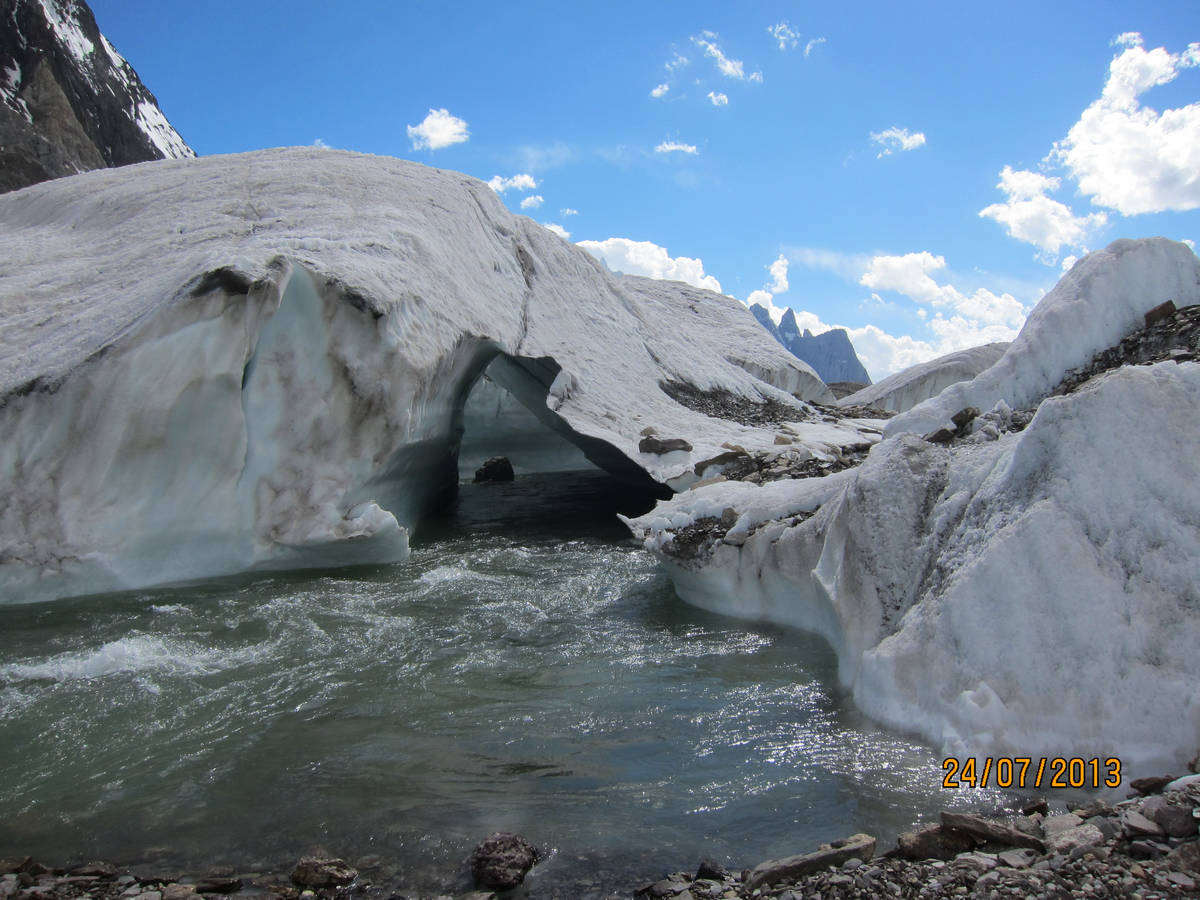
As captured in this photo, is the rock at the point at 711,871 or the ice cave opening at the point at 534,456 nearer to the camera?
the rock at the point at 711,871

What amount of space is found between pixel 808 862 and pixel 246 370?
25.0ft

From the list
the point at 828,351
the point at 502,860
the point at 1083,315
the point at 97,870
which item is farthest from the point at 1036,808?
the point at 828,351

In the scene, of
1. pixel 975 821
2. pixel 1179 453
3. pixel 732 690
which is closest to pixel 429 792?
pixel 732 690

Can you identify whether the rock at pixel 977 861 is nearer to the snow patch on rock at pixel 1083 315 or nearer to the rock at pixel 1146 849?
the rock at pixel 1146 849

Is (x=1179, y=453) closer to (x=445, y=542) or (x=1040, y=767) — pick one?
(x=1040, y=767)

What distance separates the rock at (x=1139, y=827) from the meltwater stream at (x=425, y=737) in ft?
3.11

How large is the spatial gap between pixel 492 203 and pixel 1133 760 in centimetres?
1413

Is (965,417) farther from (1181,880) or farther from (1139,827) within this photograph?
(1181,880)

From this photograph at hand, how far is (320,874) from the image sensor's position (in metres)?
3.84

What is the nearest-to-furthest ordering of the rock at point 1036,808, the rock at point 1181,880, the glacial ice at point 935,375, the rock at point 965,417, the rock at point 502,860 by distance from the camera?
the rock at point 1181,880, the rock at point 502,860, the rock at point 1036,808, the rock at point 965,417, the glacial ice at point 935,375

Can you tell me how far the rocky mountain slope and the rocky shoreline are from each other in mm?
36189

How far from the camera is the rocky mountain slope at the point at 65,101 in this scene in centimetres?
3394

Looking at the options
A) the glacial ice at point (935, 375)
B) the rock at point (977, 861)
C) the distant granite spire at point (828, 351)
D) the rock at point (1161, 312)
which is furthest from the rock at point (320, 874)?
the distant granite spire at point (828, 351)
